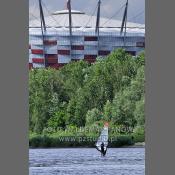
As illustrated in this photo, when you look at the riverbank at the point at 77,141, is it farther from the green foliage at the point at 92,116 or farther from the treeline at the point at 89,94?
the green foliage at the point at 92,116

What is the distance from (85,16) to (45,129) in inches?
98.7

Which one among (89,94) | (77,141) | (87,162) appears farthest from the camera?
(89,94)

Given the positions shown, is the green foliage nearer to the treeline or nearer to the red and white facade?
the treeline

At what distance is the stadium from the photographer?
33.3 meters

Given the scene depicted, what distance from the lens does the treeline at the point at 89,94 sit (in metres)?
33.5

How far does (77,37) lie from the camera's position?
111 feet

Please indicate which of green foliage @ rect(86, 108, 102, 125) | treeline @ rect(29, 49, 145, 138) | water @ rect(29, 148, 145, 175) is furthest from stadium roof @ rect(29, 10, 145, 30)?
water @ rect(29, 148, 145, 175)

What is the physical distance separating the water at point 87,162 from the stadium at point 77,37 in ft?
6.64

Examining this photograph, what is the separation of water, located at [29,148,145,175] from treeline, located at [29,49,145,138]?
0.60 metres

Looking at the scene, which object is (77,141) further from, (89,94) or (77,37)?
(77,37)

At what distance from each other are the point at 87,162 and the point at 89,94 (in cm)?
164

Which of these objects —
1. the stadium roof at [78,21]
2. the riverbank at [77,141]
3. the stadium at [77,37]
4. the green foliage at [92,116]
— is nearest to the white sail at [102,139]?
the riverbank at [77,141]

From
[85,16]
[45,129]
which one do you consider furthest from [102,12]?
[45,129]

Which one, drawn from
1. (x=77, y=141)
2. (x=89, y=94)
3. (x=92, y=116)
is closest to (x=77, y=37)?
(x=89, y=94)
